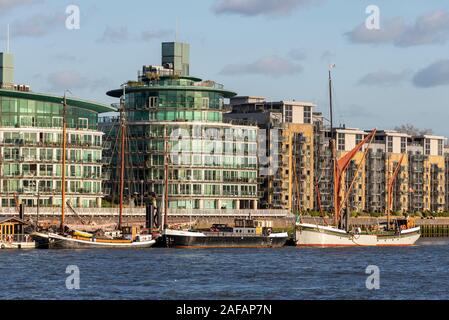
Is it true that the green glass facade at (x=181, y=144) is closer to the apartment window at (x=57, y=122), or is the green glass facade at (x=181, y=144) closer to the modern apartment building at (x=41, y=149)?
the modern apartment building at (x=41, y=149)

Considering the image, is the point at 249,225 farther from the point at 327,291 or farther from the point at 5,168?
the point at 327,291

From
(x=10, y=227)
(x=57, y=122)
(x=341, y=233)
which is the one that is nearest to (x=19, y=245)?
(x=10, y=227)

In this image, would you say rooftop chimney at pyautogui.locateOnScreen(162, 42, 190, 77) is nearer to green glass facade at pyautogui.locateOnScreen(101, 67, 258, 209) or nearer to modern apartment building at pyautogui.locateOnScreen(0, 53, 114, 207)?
green glass facade at pyautogui.locateOnScreen(101, 67, 258, 209)

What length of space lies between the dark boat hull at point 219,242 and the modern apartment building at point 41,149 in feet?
109

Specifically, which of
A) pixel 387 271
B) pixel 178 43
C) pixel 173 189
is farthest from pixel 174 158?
pixel 387 271

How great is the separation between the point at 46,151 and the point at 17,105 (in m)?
7.80

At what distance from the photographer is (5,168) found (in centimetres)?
17212

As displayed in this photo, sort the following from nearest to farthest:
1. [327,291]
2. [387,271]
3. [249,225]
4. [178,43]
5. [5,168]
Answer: [327,291] → [387,271] → [249,225] → [5,168] → [178,43]

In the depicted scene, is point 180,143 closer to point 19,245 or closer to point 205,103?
point 205,103

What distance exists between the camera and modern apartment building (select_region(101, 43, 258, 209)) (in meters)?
190

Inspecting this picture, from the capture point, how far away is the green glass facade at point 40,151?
565 ft

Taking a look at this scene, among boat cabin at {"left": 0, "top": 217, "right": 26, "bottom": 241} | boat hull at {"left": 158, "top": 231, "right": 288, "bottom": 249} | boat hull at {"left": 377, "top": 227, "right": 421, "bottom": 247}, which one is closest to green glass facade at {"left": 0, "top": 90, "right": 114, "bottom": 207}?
boat cabin at {"left": 0, "top": 217, "right": 26, "bottom": 241}

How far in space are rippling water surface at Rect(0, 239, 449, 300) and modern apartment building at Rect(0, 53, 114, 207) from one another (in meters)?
46.3

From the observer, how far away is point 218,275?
3457 inches
